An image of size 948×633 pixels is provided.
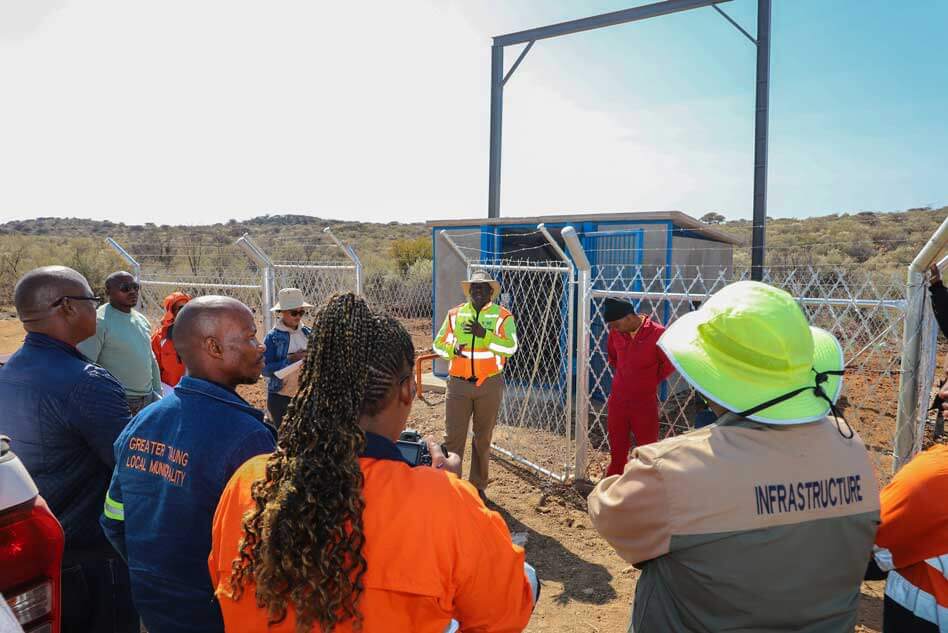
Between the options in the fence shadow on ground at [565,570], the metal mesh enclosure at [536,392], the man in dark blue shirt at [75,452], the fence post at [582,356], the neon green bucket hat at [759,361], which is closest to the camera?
the neon green bucket hat at [759,361]

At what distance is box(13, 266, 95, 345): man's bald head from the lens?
8.45 ft

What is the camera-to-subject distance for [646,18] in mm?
9055

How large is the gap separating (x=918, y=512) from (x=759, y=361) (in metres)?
0.66

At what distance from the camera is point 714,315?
4.98ft

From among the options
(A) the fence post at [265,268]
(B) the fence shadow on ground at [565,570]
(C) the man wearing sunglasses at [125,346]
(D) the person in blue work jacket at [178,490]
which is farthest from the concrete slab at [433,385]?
(D) the person in blue work jacket at [178,490]

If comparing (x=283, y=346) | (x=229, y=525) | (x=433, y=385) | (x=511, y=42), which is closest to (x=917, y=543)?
(x=229, y=525)

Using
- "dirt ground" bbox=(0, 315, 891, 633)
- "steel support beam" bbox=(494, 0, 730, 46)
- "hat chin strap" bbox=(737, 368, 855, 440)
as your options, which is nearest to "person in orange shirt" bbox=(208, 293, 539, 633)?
"hat chin strap" bbox=(737, 368, 855, 440)

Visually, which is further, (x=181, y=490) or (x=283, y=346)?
(x=283, y=346)

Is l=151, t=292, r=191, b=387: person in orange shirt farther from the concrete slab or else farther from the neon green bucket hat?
the neon green bucket hat

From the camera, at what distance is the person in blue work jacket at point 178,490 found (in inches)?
66.7

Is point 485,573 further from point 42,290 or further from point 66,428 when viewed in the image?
point 42,290

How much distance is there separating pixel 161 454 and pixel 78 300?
4.41ft

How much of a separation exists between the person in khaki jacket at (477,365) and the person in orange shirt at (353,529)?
3743 millimetres

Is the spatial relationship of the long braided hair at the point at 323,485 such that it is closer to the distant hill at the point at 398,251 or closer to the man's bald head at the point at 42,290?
the man's bald head at the point at 42,290
